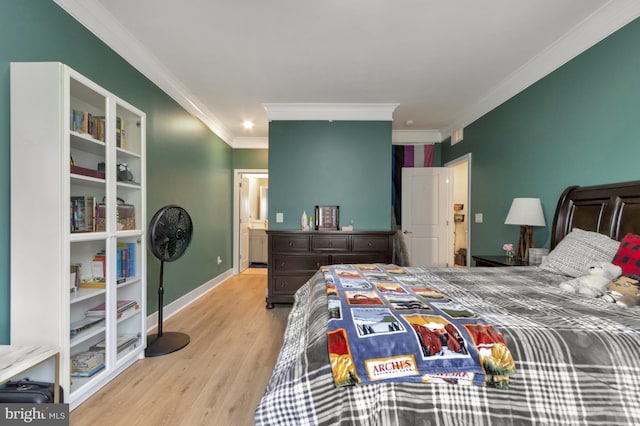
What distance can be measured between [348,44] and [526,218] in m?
2.20

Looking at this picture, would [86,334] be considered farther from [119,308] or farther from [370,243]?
[370,243]

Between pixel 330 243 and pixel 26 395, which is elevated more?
pixel 330 243

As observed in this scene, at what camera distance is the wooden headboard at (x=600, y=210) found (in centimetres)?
176

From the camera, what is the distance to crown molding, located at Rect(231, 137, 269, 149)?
17.3 ft

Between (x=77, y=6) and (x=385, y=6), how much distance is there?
210cm

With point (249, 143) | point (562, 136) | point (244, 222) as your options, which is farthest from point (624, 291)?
point (244, 222)

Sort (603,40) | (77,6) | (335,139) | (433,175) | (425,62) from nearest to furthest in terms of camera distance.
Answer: (77,6), (603,40), (425,62), (335,139), (433,175)

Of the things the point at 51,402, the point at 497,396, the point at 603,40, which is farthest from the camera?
the point at 603,40

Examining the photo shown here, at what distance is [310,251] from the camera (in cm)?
348

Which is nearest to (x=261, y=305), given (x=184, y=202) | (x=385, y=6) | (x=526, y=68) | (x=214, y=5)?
(x=184, y=202)

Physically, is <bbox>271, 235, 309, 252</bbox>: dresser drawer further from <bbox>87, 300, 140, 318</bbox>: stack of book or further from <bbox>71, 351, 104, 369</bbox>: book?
<bbox>71, 351, 104, 369</bbox>: book

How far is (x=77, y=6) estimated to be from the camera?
1.89 m

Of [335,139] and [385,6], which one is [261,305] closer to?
[335,139]

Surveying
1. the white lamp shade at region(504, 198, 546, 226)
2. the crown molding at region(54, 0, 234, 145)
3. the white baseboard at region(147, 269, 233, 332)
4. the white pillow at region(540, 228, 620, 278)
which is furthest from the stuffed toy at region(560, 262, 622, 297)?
the crown molding at region(54, 0, 234, 145)
